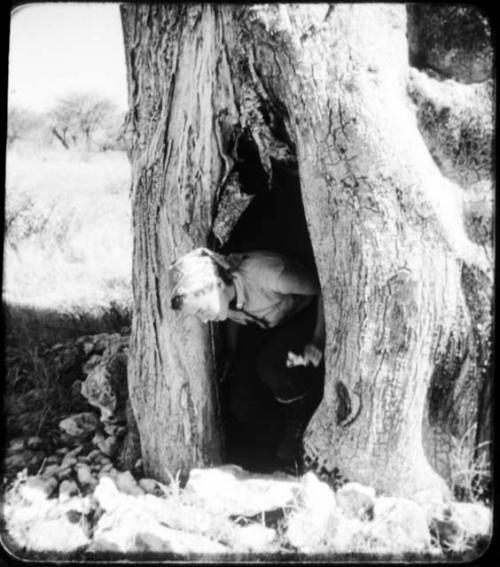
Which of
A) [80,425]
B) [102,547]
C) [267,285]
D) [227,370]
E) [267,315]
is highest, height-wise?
[267,285]

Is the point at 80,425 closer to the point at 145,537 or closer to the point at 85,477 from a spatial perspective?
the point at 85,477

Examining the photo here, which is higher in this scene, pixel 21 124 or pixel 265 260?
pixel 21 124

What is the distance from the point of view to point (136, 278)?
2.18m

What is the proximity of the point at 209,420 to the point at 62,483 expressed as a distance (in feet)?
2.30

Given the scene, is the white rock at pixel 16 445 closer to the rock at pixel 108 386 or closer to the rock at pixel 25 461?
the rock at pixel 25 461

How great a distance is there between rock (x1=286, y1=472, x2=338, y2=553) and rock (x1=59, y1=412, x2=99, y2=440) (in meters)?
1.17

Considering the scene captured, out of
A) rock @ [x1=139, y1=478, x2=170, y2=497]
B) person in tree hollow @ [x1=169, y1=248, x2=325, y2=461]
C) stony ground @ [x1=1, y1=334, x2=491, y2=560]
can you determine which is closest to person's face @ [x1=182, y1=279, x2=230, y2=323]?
person in tree hollow @ [x1=169, y1=248, x2=325, y2=461]

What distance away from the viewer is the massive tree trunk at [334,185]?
5.70 ft

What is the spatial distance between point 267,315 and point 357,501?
72 cm

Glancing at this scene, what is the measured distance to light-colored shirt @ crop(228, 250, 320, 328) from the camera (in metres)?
1.95

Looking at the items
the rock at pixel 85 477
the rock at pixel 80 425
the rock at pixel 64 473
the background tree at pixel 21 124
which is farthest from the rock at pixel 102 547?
the background tree at pixel 21 124

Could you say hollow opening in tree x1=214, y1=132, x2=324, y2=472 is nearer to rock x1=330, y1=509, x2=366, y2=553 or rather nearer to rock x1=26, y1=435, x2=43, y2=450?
rock x1=330, y1=509, x2=366, y2=553

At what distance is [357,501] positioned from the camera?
185cm

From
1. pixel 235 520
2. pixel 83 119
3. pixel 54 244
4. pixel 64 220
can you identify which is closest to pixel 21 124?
pixel 83 119
